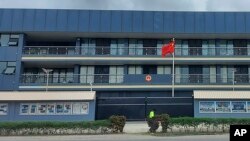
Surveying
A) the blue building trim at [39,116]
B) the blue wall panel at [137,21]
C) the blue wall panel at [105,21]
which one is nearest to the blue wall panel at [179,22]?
the blue wall panel at [137,21]

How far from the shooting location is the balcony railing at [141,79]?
3656cm

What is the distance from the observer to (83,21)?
38.4 m

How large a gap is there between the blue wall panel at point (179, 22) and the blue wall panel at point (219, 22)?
12.2 feet

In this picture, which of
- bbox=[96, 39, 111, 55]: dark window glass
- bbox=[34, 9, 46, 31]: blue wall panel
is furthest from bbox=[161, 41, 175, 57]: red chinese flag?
bbox=[34, 9, 46, 31]: blue wall panel

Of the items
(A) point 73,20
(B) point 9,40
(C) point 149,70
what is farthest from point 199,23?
(B) point 9,40

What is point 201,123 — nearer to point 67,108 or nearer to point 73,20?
point 67,108

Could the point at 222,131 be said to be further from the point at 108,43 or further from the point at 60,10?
the point at 60,10

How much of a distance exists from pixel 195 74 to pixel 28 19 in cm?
1909

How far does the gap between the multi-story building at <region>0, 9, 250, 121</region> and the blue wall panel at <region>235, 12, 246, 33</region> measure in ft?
0.35

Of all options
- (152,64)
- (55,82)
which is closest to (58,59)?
(55,82)

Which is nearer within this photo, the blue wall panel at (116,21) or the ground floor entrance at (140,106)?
the ground floor entrance at (140,106)

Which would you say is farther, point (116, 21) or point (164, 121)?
point (116, 21)

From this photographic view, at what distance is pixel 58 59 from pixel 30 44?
259 inches

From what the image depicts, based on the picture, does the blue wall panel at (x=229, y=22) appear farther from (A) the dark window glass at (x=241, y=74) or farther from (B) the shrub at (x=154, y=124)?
(B) the shrub at (x=154, y=124)
